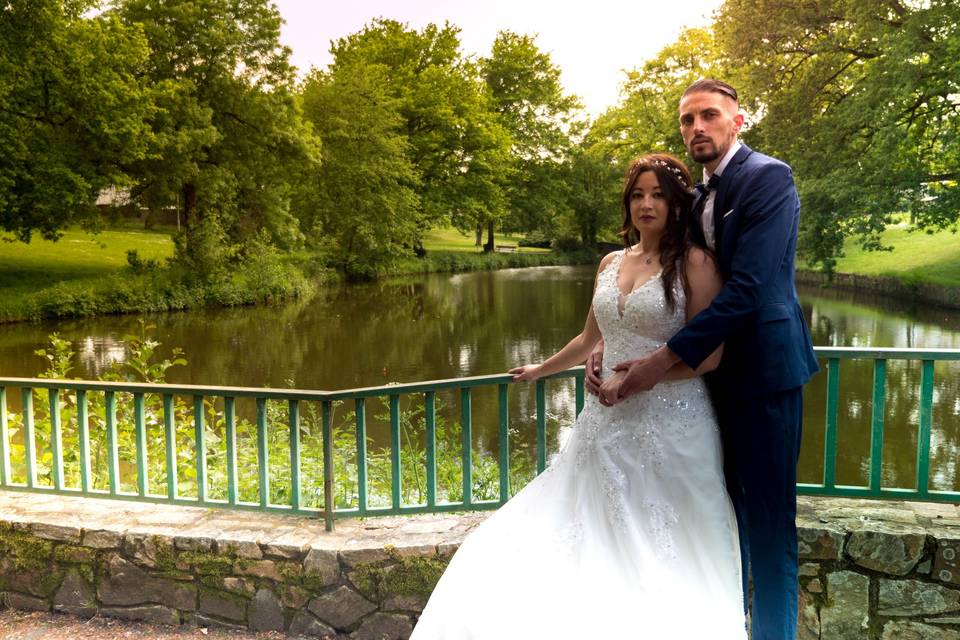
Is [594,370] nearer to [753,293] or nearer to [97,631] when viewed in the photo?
[753,293]

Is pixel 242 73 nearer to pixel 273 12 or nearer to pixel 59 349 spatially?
pixel 273 12

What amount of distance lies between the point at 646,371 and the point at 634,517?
18.5 inches

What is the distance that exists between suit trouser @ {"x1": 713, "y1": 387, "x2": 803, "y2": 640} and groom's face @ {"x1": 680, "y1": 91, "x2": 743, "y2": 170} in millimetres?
823

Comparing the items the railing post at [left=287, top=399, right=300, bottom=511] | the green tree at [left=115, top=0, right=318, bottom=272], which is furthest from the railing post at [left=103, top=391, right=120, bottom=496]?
the green tree at [left=115, top=0, right=318, bottom=272]

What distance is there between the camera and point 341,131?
101 ft

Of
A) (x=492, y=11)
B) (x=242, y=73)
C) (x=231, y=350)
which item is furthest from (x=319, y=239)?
(x=492, y=11)

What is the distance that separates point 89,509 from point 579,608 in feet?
10.2

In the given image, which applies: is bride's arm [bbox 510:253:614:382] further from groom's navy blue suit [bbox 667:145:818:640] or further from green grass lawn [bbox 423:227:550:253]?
green grass lawn [bbox 423:227:550:253]

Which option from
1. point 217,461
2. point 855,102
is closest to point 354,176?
point 855,102

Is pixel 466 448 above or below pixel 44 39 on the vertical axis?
below

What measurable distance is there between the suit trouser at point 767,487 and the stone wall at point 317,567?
0.88 m

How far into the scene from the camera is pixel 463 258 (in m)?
41.3

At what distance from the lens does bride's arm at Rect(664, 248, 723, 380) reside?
7.95ft

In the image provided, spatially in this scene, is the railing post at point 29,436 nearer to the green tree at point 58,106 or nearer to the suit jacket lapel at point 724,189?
the suit jacket lapel at point 724,189
